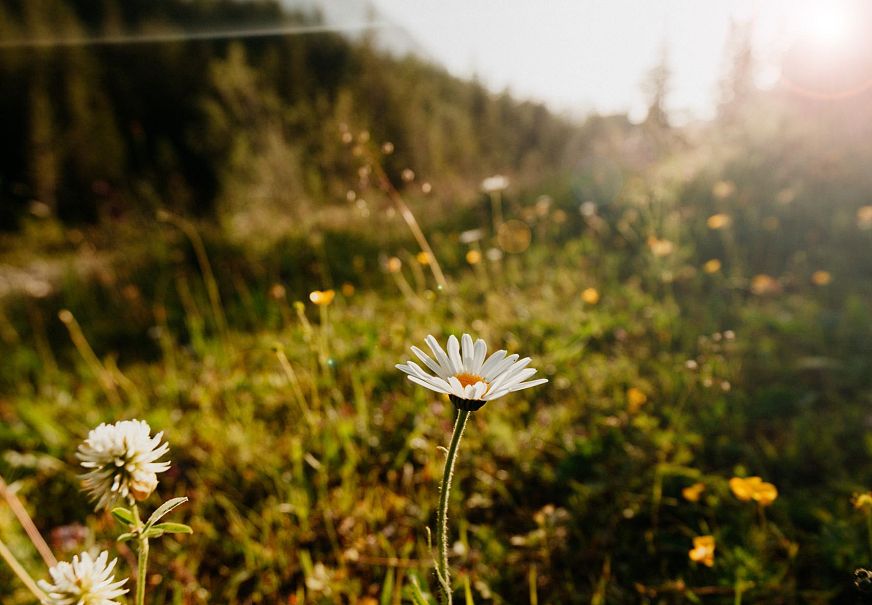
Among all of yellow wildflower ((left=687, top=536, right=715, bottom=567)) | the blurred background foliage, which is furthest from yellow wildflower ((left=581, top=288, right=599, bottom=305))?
yellow wildflower ((left=687, top=536, right=715, bottom=567))

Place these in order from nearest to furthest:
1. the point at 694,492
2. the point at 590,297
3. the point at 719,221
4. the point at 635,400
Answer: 1. the point at 694,492
2. the point at 635,400
3. the point at 590,297
4. the point at 719,221

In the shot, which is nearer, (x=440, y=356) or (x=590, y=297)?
(x=440, y=356)

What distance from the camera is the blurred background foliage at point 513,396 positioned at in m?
1.48

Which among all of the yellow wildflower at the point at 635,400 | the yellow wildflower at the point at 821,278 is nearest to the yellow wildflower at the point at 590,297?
the yellow wildflower at the point at 635,400

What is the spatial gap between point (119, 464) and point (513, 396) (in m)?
1.58

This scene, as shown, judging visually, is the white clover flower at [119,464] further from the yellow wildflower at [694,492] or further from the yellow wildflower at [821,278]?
the yellow wildflower at [821,278]

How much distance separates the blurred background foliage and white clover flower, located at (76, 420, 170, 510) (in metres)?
0.40

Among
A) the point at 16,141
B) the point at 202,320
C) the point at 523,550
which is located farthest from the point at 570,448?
the point at 16,141

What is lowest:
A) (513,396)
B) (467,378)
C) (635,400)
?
(513,396)

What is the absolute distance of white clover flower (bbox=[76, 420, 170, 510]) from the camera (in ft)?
2.39

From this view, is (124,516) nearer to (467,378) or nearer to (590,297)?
(467,378)

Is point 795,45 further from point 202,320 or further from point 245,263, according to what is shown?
point 202,320

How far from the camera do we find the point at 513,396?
2.12m

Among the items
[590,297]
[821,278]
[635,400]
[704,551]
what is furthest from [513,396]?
[821,278]
